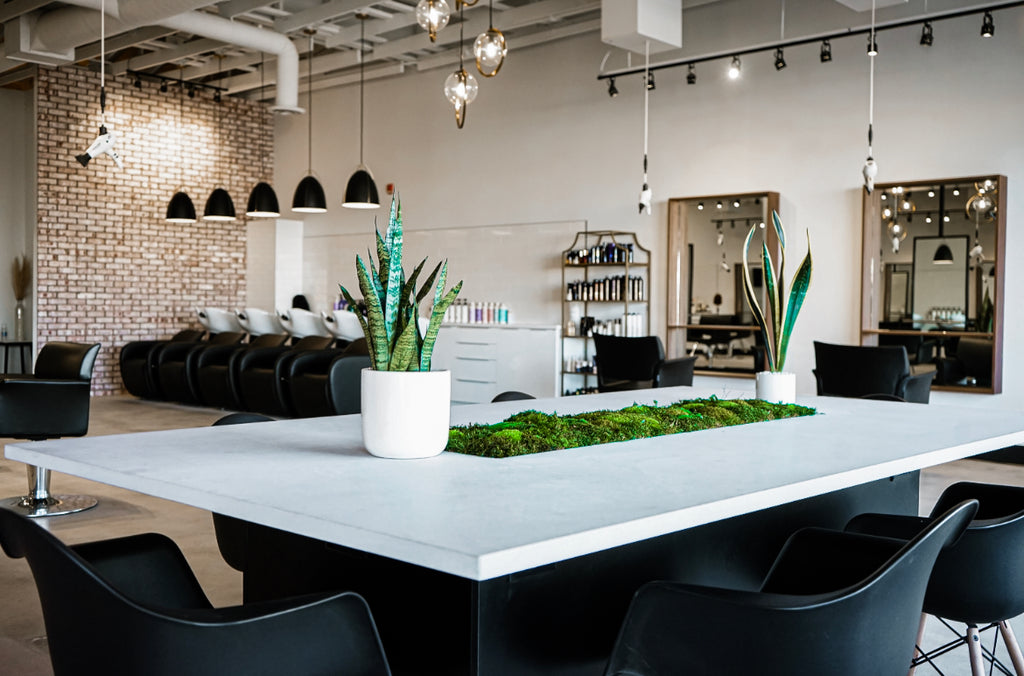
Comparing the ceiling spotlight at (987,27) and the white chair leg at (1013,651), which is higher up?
the ceiling spotlight at (987,27)

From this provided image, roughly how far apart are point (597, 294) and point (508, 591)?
294 inches

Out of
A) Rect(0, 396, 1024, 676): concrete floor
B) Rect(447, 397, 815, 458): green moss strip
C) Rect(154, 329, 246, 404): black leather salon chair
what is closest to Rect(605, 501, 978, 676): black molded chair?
Rect(447, 397, 815, 458): green moss strip

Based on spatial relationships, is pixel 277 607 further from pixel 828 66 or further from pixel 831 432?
pixel 828 66

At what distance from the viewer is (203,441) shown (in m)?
2.28

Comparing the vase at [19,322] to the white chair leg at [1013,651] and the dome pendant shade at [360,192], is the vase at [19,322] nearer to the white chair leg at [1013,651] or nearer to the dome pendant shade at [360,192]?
the dome pendant shade at [360,192]

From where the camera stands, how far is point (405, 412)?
2037 millimetres

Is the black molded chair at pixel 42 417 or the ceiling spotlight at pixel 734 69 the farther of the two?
the ceiling spotlight at pixel 734 69

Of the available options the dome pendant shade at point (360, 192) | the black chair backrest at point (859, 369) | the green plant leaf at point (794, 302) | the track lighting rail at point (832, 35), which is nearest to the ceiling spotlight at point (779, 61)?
the track lighting rail at point (832, 35)

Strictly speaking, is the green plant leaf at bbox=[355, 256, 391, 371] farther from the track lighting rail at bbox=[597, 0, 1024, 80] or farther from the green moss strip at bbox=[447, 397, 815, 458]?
the track lighting rail at bbox=[597, 0, 1024, 80]

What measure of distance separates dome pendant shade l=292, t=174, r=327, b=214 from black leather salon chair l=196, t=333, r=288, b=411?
1435 mm

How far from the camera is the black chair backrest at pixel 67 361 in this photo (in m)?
5.40

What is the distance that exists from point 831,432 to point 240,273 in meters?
11.1

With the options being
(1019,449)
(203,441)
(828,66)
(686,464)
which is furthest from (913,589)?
(828,66)

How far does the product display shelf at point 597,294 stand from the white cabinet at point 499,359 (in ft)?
0.67
